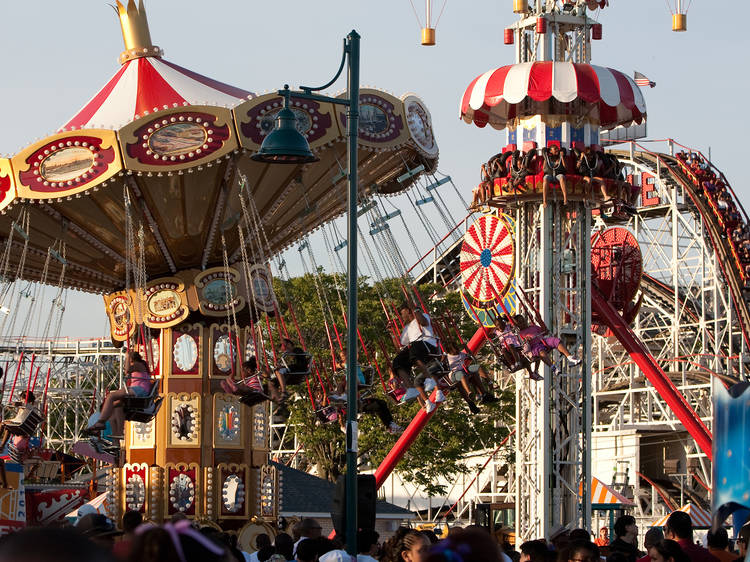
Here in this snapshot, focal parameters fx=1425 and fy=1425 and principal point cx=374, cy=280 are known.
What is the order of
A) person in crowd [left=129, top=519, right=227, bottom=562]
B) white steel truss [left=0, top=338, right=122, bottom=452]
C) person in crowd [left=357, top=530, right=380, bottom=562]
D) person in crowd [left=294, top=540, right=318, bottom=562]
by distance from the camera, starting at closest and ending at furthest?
person in crowd [left=129, top=519, right=227, bottom=562] → person in crowd [left=294, top=540, right=318, bottom=562] → person in crowd [left=357, top=530, right=380, bottom=562] → white steel truss [left=0, top=338, right=122, bottom=452]

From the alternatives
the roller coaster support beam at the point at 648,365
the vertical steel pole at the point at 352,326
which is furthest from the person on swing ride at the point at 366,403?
the roller coaster support beam at the point at 648,365

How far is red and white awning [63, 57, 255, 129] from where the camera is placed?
23.2 meters

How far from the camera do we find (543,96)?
25.4 m

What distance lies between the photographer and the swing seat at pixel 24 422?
21844 millimetres

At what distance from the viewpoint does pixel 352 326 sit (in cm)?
1401

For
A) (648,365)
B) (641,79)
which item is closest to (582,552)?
(648,365)

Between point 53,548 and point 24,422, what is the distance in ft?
62.2

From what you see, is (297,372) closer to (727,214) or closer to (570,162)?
(570,162)

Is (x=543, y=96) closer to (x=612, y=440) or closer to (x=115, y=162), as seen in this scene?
(x=115, y=162)

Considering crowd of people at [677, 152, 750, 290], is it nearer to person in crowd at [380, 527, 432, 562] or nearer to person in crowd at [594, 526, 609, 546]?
person in crowd at [594, 526, 609, 546]

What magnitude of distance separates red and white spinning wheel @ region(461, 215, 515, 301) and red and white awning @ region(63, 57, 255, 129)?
5.35m

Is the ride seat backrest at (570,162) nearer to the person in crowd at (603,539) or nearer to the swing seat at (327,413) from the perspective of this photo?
the person in crowd at (603,539)

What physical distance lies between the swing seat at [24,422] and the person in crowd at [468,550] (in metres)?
18.0

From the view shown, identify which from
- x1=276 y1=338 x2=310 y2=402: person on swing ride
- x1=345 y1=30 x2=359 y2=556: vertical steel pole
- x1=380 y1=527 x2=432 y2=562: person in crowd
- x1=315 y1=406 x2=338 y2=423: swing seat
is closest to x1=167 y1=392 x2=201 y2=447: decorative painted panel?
x1=276 y1=338 x2=310 y2=402: person on swing ride
